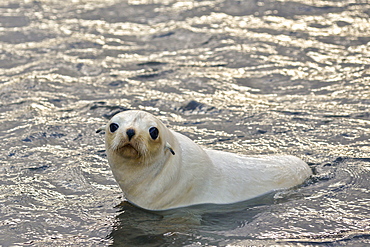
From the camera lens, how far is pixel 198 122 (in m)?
10.2

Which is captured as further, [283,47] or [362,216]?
[283,47]

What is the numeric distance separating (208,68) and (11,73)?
4119 millimetres

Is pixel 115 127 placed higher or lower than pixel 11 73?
higher

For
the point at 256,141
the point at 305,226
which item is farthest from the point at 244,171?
the point at 256,141

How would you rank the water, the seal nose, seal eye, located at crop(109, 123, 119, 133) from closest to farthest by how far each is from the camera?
the seal nose → seal eye, located at crop(109, 123, 119, 133) → the water

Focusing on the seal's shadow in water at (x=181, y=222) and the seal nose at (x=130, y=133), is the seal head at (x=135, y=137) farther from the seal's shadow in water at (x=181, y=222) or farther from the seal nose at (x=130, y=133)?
the seal's shadow in water at (x=181, y=222)

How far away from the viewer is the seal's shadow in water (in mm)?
6594

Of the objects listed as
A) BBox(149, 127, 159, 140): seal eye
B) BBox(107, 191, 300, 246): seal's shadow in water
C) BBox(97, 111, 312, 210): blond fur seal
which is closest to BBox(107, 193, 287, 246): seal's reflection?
BBox(107, 191, 300, 246): seal's shadow in water

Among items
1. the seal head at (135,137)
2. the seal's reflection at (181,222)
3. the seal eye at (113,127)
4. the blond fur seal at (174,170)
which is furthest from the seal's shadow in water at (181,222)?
the seal eye at (113,127)

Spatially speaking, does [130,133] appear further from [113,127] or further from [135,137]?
[113,127]

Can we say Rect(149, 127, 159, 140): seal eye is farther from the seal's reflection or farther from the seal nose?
the seal's reflection

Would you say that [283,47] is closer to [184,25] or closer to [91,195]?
[184,25]

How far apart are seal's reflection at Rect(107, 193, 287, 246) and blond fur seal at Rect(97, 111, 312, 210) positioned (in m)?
0.11

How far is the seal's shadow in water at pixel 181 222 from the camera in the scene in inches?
260
